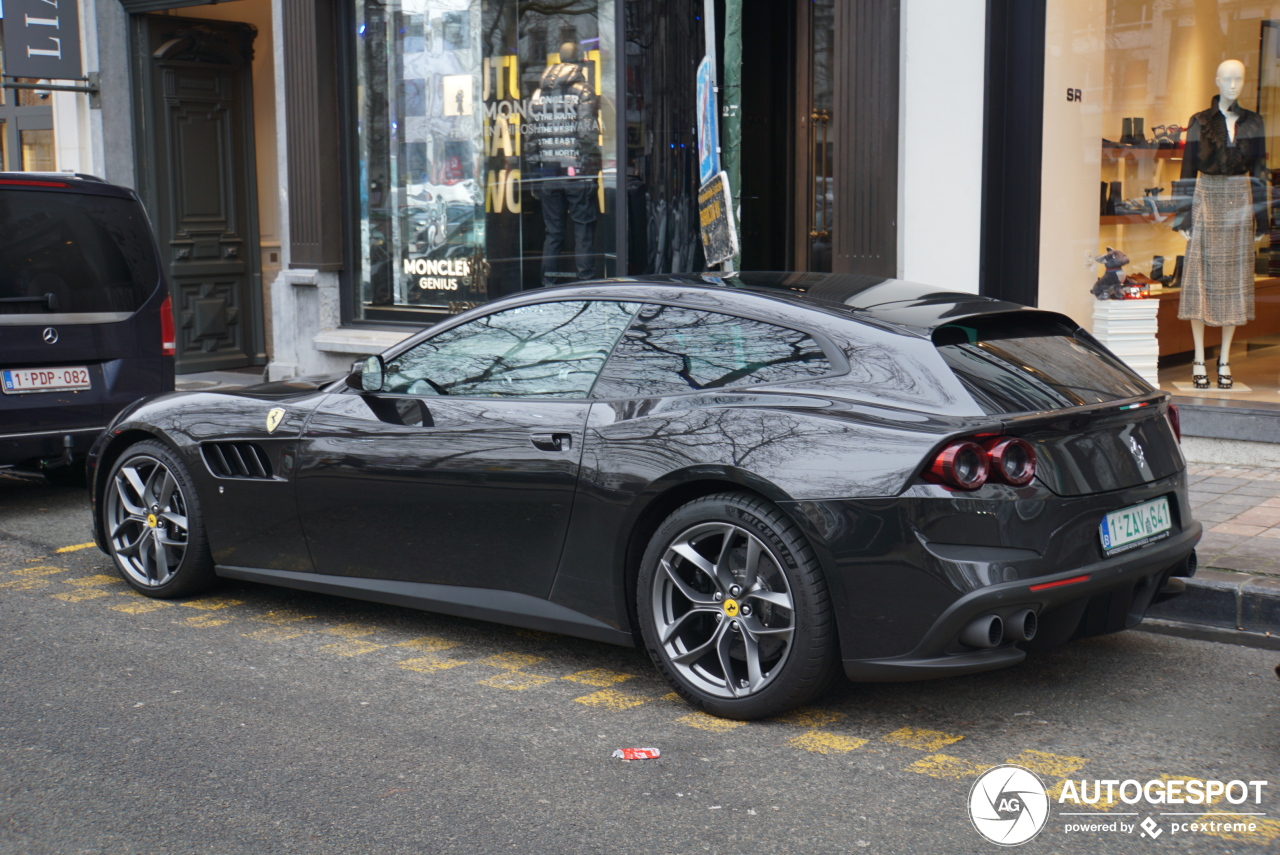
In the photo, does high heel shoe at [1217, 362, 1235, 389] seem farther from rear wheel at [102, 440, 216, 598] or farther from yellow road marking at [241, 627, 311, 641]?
rear wheel at [102, 440, 216, 598]

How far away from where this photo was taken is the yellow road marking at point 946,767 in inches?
146

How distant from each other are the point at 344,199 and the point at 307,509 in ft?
24.2

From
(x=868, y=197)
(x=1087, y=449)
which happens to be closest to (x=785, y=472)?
(x=1087, y=449)

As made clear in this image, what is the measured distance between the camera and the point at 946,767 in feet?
12.3

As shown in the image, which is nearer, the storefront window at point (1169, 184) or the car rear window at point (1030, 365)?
the car rear window at point (1030, 365)

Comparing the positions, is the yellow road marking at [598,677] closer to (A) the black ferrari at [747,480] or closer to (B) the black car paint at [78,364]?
(A) the black ferrari at [747,480]

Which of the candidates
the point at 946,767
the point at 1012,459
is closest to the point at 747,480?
the point at 1012,459

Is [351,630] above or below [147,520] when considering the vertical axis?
below

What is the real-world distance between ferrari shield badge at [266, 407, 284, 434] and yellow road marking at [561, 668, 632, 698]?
157 cm

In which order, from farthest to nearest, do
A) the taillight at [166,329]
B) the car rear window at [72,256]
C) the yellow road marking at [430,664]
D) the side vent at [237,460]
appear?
the taillight at [166,329] < the car rear window at [72,256] < the side vent at [237,460] < the yellow road marking at [430,664]

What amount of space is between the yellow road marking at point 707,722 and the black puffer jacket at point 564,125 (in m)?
7.02

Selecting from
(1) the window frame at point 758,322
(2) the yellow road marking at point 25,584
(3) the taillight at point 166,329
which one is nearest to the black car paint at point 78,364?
(3) the taillight at point 166,329

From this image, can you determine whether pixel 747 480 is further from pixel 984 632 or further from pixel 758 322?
pixel 984 632

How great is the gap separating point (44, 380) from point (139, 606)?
88.8 inches
